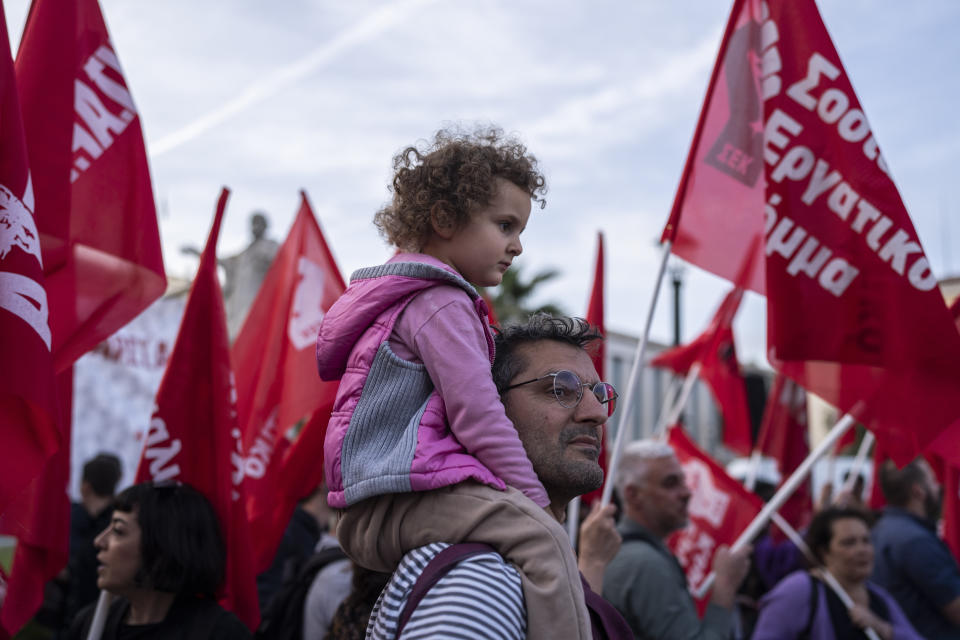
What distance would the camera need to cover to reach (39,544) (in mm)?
3451

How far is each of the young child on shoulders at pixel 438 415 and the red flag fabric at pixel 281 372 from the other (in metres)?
2.27

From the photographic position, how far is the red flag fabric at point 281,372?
4.70 metres

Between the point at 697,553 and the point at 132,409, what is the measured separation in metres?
4.78

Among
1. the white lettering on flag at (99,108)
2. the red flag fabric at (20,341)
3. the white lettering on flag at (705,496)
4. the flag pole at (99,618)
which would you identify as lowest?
the flag pole at (99,618)

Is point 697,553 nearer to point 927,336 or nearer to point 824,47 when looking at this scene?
point 927,336

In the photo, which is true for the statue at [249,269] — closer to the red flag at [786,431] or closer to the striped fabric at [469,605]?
the red flag at [786,431]

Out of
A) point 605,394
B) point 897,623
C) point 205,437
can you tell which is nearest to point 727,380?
point 897,623

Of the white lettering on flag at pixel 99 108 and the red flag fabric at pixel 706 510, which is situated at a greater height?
the white lettering on flag at pixel 99 108

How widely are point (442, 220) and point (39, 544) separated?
2190 millimetres

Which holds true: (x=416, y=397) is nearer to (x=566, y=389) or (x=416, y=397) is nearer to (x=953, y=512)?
(x=566, y=389)

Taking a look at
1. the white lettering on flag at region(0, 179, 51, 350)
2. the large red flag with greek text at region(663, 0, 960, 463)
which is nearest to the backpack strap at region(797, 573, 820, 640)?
the large red flag with greek text at region(663, 0, 960, 463)

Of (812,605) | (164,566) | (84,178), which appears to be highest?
(84,178)

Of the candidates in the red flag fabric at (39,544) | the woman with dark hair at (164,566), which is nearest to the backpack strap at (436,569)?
the woman with dark hair at (164,566)

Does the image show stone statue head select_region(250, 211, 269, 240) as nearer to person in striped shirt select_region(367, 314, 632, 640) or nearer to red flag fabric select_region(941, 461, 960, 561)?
red flag fabric select_region(941, 461, 960, 561)
